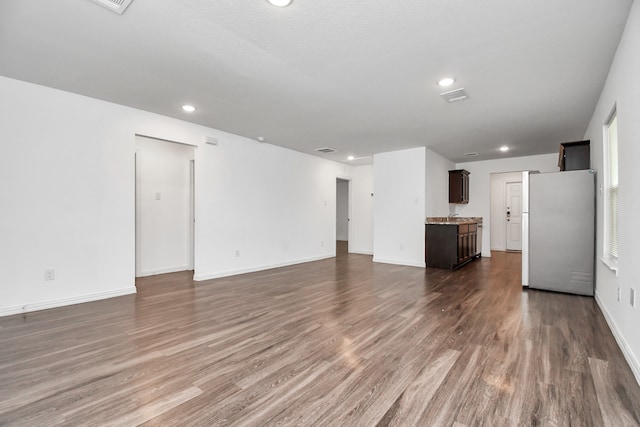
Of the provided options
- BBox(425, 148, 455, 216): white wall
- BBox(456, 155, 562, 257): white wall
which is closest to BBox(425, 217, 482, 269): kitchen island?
BBox(425, 148, 455, 216): white wall

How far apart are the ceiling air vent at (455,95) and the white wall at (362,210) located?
493 centimetres

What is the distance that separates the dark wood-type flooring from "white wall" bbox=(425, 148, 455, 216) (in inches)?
121

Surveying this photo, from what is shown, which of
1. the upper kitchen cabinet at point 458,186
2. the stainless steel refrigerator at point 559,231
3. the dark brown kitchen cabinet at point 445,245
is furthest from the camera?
the upper kitchen cabinet at point 458,186

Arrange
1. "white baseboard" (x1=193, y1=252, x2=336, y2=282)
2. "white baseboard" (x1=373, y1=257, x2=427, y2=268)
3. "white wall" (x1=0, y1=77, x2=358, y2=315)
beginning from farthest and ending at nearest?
"white baseboard" (x1=373, y1=257, x2=427, y2=268) → "white baseboard" (x1=193, y1=252, x2=336, y2=282) → "white wall" (x1=0, y1=77, x2=358, y2=315)

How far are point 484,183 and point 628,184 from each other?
20.0 ft

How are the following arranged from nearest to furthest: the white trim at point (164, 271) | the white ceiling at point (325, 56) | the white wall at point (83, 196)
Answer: the white ceiling at point (325, 56), the white wall at point (83, 196), the white trim at point (164, 271)

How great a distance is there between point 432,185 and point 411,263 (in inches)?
70.6

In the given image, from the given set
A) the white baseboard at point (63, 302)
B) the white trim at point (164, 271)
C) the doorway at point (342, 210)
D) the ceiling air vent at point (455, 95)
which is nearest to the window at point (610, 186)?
the ceiling air vent at point (455, 95)

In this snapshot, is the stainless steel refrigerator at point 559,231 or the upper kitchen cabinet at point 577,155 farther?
the upper kitchen cabinet at point 577,155

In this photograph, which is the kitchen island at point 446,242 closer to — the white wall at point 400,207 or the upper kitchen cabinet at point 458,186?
the white wall at point 400,207

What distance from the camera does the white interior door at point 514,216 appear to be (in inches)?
355

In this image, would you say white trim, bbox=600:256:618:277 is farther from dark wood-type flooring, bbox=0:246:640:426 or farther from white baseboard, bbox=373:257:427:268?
white baseboard, bbox=373:257:427:268

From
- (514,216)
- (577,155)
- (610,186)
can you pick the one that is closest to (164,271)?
(610,186)

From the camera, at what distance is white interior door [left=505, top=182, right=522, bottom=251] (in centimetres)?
901
